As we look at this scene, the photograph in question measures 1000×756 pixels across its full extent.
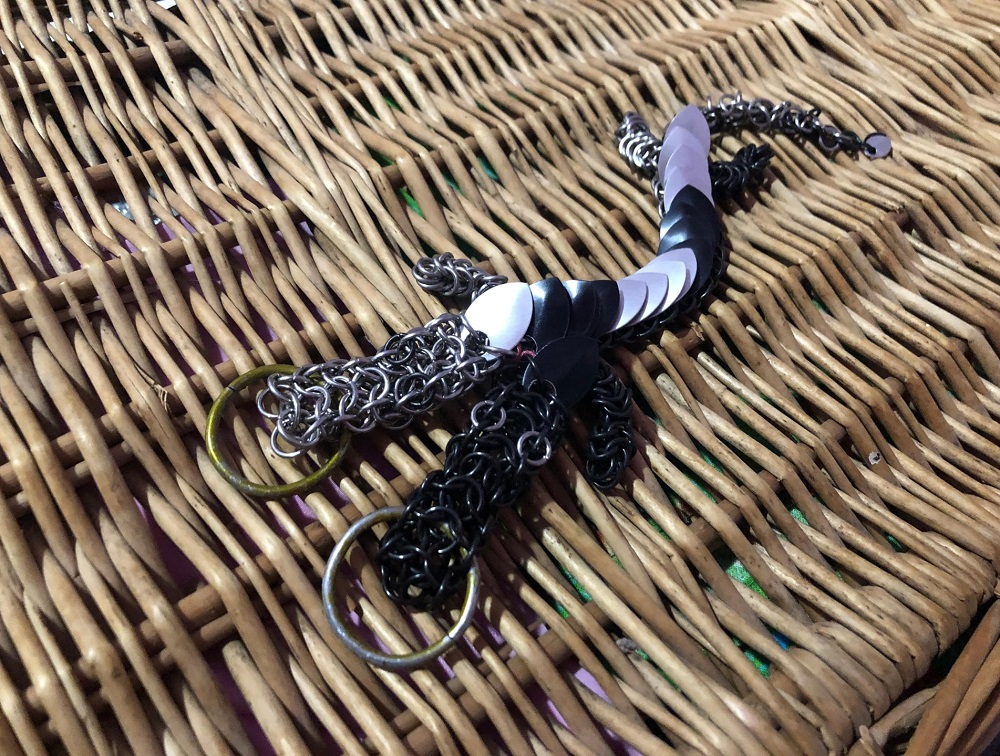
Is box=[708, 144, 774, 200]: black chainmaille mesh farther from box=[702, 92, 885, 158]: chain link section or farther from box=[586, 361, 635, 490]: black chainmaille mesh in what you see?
box=[586, 361, 635, 490]: black chainmaille mesh

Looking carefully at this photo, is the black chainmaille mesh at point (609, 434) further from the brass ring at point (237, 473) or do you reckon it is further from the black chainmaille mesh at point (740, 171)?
the black chainmaille mesh at point (740, 171)

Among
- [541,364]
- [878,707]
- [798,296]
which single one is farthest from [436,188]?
[878,707]

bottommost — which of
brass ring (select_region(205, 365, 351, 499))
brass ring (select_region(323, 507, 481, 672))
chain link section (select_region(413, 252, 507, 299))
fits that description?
brass ring (select_region(323, 507, 481, 672))

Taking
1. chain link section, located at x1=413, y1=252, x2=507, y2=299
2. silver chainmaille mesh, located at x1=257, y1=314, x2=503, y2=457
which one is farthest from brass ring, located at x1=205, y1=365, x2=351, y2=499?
chain link section, located at x1=413, y1=252, x2=507, y2=299

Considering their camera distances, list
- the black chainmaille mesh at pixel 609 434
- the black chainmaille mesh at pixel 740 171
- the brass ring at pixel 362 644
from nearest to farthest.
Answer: the brass ring at pixel 362 644, the black chainmaille mesh at pixel 609 434, the black chainmaille mesh at pixel 740 171

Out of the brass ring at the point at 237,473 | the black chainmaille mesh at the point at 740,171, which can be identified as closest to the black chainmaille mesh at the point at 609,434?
the brass ring at the point at 237,473
